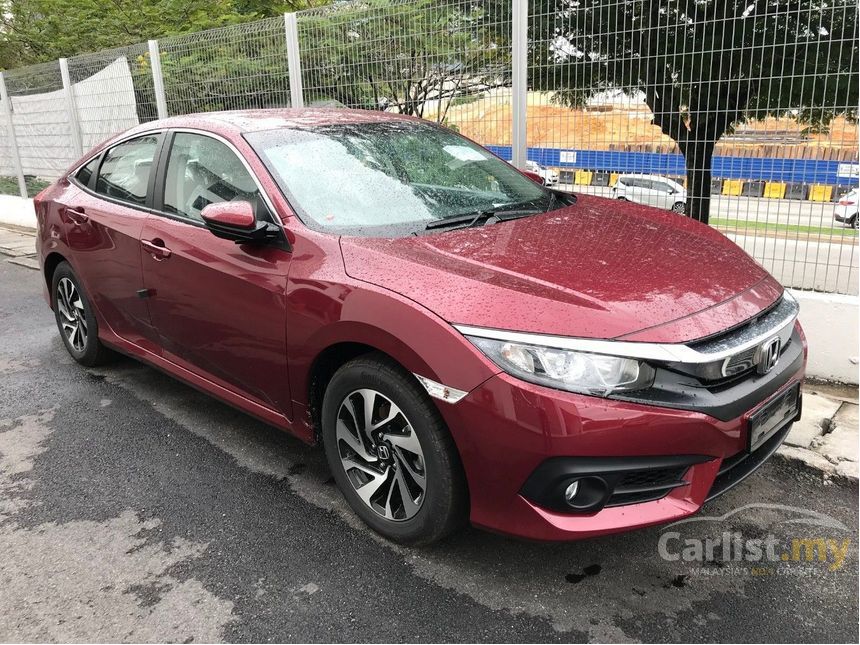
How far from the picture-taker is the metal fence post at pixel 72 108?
409 inches

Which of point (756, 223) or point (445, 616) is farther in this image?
point (756, 223)

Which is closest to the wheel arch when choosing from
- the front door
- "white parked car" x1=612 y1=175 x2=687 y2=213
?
the front door

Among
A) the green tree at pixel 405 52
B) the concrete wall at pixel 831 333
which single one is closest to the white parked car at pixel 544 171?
the green tree at pixel 405 52

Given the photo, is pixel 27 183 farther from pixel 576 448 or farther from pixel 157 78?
pixel 576 448

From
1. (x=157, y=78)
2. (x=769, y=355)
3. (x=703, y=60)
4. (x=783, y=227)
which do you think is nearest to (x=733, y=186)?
(x=783, y=227)

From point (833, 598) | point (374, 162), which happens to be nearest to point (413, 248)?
point (374, 162)

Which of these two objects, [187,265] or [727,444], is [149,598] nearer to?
[187,265]

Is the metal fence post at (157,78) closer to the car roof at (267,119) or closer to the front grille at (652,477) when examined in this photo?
the car roof at (267,119)

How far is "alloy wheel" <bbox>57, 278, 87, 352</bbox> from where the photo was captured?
181 inches

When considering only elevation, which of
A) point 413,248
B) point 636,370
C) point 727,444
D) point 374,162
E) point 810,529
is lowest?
point 810,529

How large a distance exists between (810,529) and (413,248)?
76.2 inches

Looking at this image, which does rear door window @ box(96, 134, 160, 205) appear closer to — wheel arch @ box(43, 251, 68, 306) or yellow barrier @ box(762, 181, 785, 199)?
wheel arch @ box(43, 251, 68, 306)

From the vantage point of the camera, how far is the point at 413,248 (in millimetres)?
2688

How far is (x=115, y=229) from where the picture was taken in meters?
3.92
